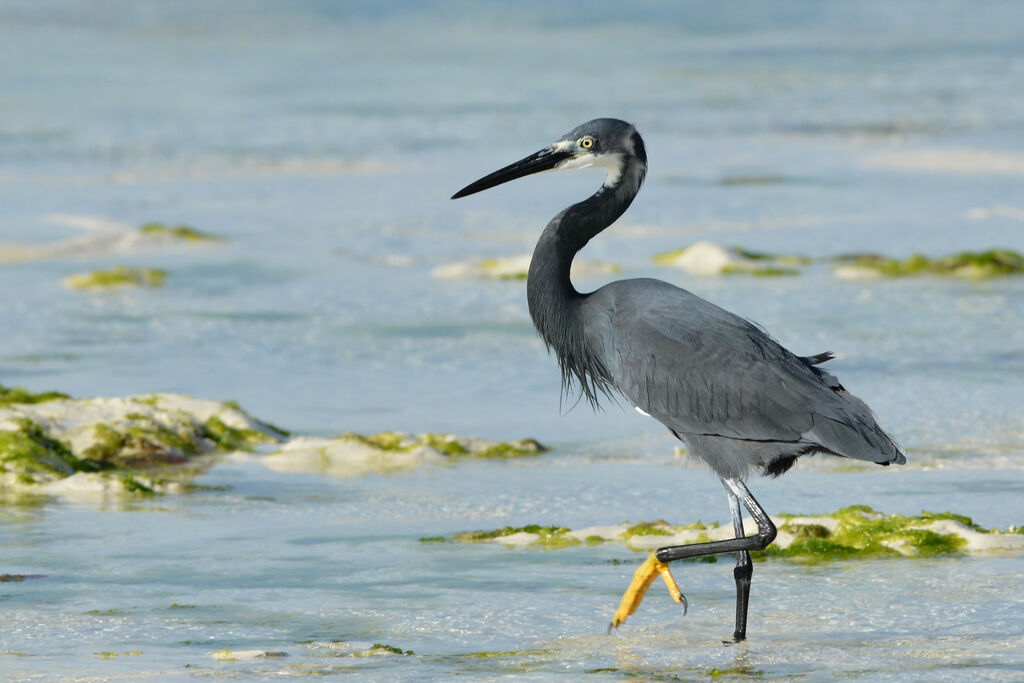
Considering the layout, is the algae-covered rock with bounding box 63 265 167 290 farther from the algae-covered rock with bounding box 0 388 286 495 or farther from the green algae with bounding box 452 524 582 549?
the green algae with bounding box 452 524 582 549

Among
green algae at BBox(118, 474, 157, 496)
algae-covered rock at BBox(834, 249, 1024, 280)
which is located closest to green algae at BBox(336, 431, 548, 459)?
green algae at BBox(118, 474, 157, 496)

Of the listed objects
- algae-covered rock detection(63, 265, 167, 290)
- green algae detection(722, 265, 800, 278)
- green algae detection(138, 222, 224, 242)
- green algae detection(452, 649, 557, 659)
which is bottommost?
green algae detection(452, 649, 557, 659)

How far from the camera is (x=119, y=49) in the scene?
37531 mm

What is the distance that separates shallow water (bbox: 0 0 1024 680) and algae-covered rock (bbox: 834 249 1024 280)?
0.73 feet

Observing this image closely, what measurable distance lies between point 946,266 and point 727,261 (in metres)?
1.64

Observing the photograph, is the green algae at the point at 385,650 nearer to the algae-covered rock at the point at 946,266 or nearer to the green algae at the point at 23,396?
the green algae at the point at 23,396

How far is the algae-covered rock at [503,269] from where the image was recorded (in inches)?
473

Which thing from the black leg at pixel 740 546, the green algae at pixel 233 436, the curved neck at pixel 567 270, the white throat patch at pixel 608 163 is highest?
the white throat patch at pixel 608 163

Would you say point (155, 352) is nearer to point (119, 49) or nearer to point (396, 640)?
point (396, 640)

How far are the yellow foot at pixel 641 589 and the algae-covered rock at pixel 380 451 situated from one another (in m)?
2.39

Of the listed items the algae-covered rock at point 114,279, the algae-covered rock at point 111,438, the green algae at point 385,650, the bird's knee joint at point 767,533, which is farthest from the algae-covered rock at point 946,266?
the green algae at point 385,650

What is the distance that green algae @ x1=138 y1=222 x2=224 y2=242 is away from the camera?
13.8m

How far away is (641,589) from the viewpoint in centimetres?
494

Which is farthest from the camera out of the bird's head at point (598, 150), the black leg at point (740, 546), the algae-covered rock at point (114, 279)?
the algae-covered rock at point (114, 279)
